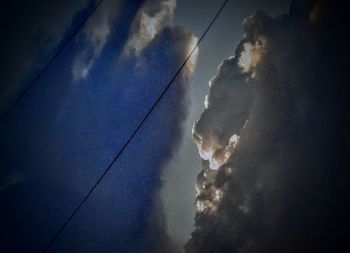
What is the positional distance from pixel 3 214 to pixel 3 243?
26.1ft

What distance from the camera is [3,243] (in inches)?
2694

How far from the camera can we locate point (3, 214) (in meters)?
74.2

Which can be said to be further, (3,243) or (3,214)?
(3,214)

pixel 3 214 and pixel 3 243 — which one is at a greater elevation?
pixel 3 214
